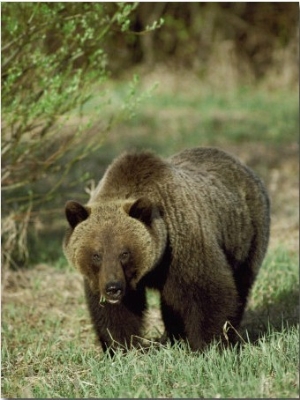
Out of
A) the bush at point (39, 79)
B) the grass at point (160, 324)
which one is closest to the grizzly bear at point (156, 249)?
the grass at point (160, 324)

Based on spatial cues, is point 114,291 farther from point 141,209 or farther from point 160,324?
point 160,324

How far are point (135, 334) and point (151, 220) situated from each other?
0.95 m

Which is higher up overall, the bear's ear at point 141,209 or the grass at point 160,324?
the bear's ear at point 141,209

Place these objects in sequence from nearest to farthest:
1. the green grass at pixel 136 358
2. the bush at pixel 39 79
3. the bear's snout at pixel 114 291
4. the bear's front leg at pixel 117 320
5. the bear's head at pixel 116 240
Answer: the green grass at pixel 136 358 < the bear's snout at pixel 114 291 < the bear's head at pixel 116 240 < the bear's front leg at pixel 117 320 < the bush at pixel 39 79

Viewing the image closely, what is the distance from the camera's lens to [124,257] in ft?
18.1

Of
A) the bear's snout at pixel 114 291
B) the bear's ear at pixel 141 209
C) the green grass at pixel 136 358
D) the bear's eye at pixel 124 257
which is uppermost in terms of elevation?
the bear's ear at pixel 141 209

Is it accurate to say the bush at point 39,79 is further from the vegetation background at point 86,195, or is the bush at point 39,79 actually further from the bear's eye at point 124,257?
the bear's eye at point 124,257

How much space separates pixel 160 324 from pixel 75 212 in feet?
7.91

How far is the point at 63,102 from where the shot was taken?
8.43 metres

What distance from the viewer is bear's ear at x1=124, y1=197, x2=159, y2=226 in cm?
554

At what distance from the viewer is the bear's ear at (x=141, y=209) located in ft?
18.2

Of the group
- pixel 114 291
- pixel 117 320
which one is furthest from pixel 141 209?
pixel 117 320

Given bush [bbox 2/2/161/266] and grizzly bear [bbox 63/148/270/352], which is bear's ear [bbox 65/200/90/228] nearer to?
grizzly bear [bbox 63/148/270/352]

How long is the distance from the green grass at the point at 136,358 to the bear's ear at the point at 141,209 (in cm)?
90
